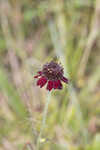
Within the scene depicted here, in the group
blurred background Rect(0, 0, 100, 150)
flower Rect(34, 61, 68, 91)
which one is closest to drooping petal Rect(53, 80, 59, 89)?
flower Rect(34, 61, 68, 91)

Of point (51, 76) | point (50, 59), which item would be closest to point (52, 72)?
point (51, 76)

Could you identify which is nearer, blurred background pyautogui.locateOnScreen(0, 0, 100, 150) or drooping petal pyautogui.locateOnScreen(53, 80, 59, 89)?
drooping petal pyautogui.locateOnScreen(53, 80, 59, 89)

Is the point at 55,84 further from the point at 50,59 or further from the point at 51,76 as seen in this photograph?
the point at 50,59

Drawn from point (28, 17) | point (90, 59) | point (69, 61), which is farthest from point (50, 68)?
point (28, 17)

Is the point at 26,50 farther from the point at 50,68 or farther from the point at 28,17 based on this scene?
the point at 50,68

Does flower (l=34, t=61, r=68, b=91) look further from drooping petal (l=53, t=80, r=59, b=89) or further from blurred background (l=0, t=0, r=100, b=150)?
blurred background (l=0, t=0, r=100, b=150)

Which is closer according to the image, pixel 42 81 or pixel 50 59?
pixel 42 81

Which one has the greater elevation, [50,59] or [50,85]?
[50,59]

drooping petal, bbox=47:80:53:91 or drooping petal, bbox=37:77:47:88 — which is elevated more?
drooping petal, bbox=37:77:47:88
